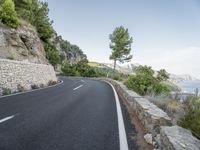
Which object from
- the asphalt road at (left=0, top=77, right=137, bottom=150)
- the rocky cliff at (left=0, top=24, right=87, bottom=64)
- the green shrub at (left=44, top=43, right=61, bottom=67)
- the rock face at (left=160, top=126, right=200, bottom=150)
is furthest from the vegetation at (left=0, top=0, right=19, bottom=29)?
the rock face at (left=160, top=126, right=200, bottom=150)

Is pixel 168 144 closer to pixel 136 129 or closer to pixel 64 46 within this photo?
pixel 136 129

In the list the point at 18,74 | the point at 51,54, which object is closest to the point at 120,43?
the point at 51,54

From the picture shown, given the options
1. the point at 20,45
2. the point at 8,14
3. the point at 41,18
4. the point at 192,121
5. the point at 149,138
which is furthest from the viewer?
the point at 41,18

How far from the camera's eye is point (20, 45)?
26.2 meters

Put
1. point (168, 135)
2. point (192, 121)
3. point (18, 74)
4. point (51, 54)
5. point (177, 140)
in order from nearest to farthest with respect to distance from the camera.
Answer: point (177, 140)
point (168, 135)
point (192, 121)
point (18, 74)
point (51, 54)

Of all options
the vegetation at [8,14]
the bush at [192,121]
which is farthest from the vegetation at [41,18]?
the bush at [192,121]

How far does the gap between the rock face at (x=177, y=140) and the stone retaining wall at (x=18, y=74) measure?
Result: 35.6 ft

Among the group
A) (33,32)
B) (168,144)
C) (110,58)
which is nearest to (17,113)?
(168,144)

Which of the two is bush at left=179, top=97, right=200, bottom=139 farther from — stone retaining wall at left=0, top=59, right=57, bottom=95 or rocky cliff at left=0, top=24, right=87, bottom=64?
rocky cliff at left=0, top=24, right=87, bottom=64

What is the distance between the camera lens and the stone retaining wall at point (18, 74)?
A: 1265 centimetres

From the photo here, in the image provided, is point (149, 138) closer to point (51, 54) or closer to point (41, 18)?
point (41, 18)

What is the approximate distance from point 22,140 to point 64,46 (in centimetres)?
9556

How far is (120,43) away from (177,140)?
142 ft

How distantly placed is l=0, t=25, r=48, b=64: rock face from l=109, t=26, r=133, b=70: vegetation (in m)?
18.3
